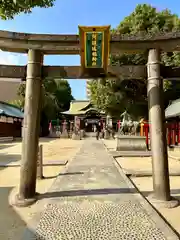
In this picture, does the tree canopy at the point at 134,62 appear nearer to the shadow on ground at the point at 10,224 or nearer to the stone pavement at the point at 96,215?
the stone pavement at the point at 96,215

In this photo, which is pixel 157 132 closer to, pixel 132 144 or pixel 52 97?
pixel 132 144

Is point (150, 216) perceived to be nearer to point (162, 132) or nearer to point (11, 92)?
point (162, 132)

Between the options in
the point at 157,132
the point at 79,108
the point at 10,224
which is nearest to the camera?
the point at 10,224

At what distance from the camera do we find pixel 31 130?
220 inches

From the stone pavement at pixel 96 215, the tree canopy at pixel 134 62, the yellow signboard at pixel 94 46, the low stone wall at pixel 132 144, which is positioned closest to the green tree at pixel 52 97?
the tree canopy at pixel 134 62

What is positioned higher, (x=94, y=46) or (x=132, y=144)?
(x=94, y=46)

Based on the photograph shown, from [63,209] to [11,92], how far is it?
40.2 meters

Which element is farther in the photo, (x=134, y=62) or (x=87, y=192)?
(x=134, y=62)

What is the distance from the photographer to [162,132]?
5.52 metres

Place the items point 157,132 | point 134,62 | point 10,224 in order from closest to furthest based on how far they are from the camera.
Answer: point 10,224
point 157,132
point 134,62

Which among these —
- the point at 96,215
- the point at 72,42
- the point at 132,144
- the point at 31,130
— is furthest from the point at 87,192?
the point at 132,144

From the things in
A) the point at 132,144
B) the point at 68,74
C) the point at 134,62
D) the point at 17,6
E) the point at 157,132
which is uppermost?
the point at 134,62

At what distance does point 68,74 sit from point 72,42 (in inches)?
26.6

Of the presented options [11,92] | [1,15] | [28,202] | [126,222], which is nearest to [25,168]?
[28,202]
